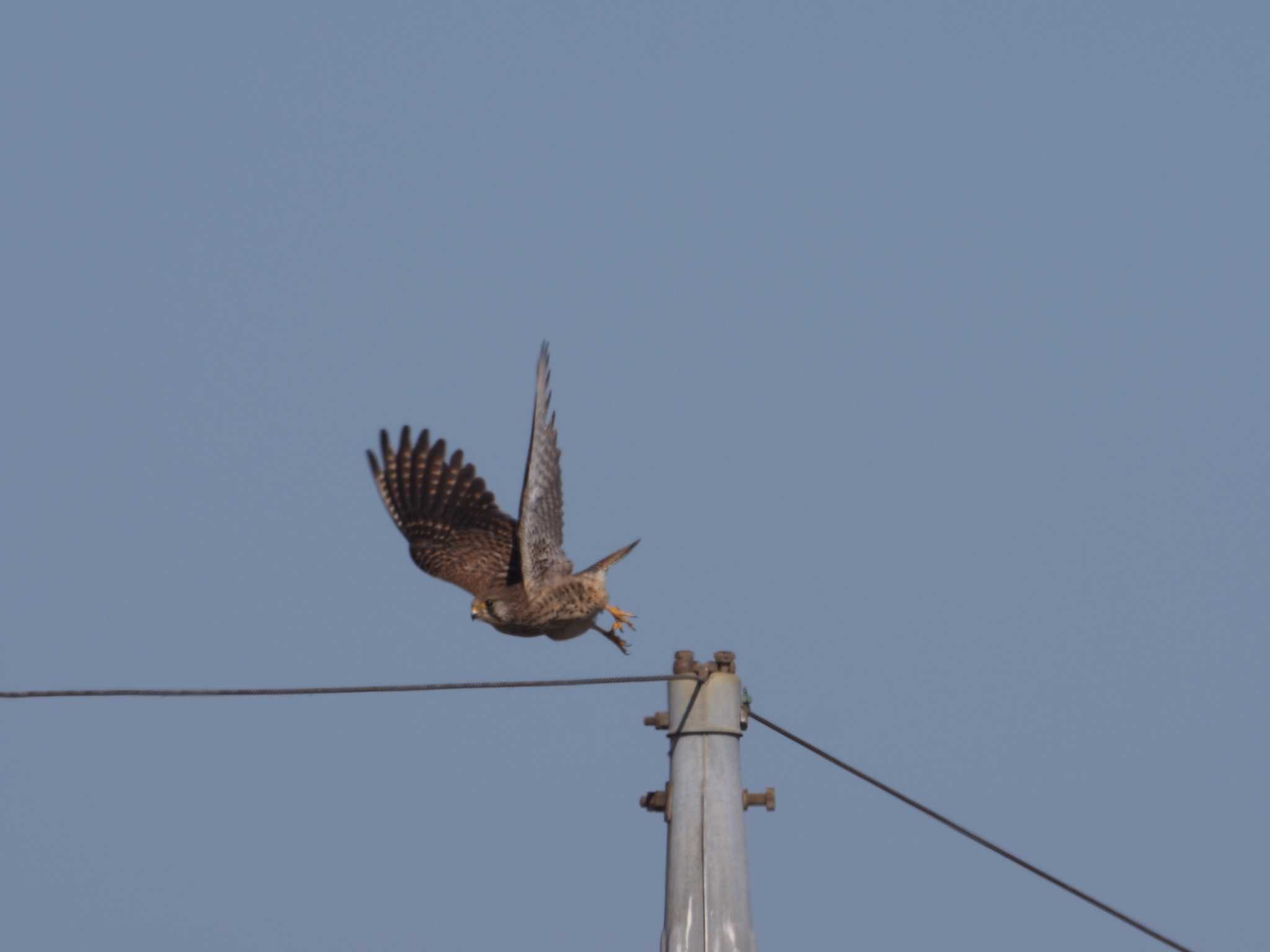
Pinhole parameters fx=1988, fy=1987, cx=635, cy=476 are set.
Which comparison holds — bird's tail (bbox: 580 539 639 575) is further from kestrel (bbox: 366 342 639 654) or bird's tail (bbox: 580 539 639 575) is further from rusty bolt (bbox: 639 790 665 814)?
rusty bolt (bbox: 639 790 665 814)

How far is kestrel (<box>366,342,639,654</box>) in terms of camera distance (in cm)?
1255

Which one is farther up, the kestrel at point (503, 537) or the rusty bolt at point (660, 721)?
the kestrel at point (503, 537)

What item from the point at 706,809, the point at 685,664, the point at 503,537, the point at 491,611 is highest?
the point at 503,537

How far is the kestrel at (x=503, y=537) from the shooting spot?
12.6m

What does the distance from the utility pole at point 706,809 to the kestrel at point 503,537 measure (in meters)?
4.99

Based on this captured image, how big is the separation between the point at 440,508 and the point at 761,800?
8.06 m

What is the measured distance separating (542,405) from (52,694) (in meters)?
5.56

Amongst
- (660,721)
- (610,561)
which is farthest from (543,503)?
(660,721)

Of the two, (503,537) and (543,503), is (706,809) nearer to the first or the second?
(543,503)

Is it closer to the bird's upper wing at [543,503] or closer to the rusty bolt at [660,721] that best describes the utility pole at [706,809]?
the rusty bolt at [660,721]

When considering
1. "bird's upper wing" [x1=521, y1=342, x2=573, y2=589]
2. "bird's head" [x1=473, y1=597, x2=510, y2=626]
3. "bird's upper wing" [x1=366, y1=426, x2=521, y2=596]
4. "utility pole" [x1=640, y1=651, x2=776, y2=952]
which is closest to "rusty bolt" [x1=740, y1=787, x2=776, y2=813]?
"utility pole" [x1=640, y1=651, x2=776, y2=952]

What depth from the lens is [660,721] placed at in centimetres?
705

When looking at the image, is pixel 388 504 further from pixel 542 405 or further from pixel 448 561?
pixel 542 405

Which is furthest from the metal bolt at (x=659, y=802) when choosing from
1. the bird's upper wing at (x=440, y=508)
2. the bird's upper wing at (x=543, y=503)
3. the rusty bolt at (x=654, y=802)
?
the bird's upper wing at (x=440, y=508)
